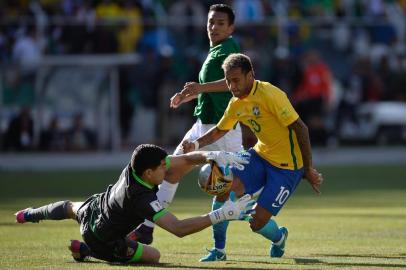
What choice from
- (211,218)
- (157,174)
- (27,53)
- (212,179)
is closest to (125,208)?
(157,174)

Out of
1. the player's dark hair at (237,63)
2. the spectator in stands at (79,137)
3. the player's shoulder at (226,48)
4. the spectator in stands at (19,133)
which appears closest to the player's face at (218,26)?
the player's shoulder at (226,48)

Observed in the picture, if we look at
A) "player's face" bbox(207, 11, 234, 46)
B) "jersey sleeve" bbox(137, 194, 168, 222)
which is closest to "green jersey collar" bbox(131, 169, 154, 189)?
"jersey sleeve" bbox(137, 194, 168, 222)

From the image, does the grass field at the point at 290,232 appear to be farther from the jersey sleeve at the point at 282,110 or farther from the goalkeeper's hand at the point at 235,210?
the jersey sleeve at the point at 282,110

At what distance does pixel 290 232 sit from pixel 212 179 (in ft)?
9.26

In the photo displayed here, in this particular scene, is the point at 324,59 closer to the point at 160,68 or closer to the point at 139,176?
the point at 160,68

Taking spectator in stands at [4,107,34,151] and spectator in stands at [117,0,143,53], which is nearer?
spectator in stands at [4,107,34,151]

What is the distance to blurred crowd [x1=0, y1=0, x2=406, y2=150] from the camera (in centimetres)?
2444

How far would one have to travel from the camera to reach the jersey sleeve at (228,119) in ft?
32.7

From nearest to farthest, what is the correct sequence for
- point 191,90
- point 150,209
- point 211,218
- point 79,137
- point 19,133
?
point 211,218
point 150,209
point 191,90
point 19,133
point 79,137

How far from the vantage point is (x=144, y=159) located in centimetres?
894

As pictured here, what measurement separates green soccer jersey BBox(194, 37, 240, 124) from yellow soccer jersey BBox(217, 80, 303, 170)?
740mm

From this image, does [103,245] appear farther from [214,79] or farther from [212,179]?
[214,79]

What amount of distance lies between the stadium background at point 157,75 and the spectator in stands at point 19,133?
0.08 ft

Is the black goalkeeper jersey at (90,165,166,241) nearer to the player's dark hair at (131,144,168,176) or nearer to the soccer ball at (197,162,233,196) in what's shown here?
the player's dark hair at (131,144,168,176)
